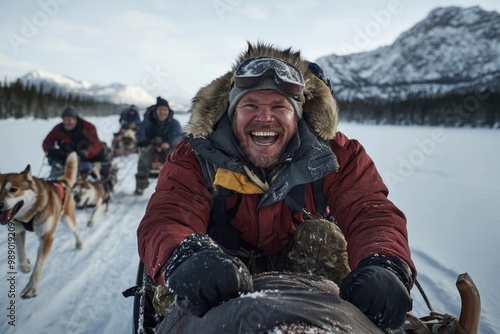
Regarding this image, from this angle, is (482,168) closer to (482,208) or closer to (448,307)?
(482,208)

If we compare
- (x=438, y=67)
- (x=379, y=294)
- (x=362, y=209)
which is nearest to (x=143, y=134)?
(x=362, y=209)

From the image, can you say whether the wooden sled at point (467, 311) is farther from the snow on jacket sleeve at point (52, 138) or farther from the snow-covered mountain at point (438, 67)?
the snow-covered mountain at point (438, 67)

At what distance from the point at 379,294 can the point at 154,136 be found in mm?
5771

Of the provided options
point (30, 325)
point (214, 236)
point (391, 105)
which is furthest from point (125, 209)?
point (391, 105)

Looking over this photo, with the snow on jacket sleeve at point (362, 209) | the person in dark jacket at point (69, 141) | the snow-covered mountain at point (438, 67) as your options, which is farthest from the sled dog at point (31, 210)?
the snow-covered mountain at point (438, 67)

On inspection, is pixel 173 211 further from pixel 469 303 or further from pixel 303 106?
pixel 469 303

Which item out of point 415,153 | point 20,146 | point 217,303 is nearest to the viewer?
point 217,303

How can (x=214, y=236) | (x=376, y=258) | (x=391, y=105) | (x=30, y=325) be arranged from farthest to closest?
(x=391, y=105) → (x=30, y=325) → (x=214, y=236) → (x=376, y=258)

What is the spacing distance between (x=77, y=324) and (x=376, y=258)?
7.04 ft

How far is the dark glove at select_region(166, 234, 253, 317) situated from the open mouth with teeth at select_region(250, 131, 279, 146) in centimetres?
82

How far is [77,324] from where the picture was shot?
7.31 ft

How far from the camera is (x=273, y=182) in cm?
175

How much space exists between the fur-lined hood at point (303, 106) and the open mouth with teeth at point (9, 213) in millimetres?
1852

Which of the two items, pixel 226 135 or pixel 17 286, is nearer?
pixel 226 135
